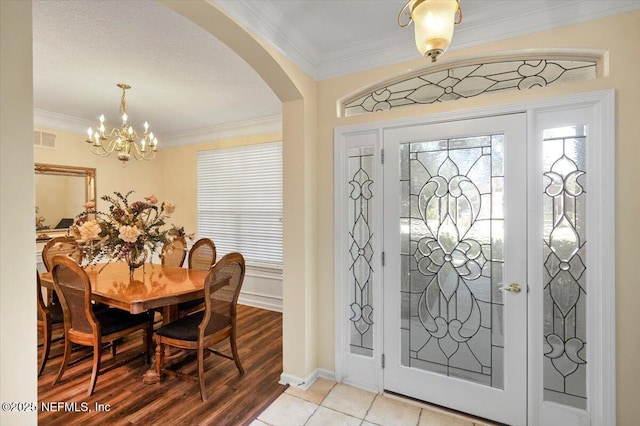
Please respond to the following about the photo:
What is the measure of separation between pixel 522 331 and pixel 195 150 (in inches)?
195

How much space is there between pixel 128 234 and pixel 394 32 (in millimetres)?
2742

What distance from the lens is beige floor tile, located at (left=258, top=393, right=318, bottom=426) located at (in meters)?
2.07

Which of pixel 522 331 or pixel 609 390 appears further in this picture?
pixel 522 331

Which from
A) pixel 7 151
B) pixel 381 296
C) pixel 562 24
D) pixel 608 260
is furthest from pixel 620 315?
pixel 7 151

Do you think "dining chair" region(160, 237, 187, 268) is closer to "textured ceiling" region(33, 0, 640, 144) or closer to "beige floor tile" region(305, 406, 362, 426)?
"textured ceiling" region(33, 0, 640, 144)

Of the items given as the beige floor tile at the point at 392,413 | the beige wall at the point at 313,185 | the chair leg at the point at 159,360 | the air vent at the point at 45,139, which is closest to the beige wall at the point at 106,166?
the air vent at the point at 45,139

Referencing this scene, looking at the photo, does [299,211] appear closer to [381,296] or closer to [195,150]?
[381,296]

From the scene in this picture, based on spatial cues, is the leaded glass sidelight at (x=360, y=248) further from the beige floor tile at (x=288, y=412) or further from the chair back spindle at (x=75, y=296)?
the chair back spindle at (x=75, y=296)

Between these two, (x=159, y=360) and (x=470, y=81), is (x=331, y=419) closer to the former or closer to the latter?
(x=159, y=360)

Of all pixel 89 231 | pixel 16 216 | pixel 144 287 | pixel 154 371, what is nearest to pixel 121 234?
pixel 89 231

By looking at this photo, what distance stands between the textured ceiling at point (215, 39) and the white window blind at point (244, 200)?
116 centimetres

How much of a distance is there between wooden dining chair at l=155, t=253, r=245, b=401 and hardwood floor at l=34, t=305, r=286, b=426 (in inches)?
5.0

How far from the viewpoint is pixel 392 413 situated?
85.1 inches

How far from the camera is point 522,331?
6.45 ft
